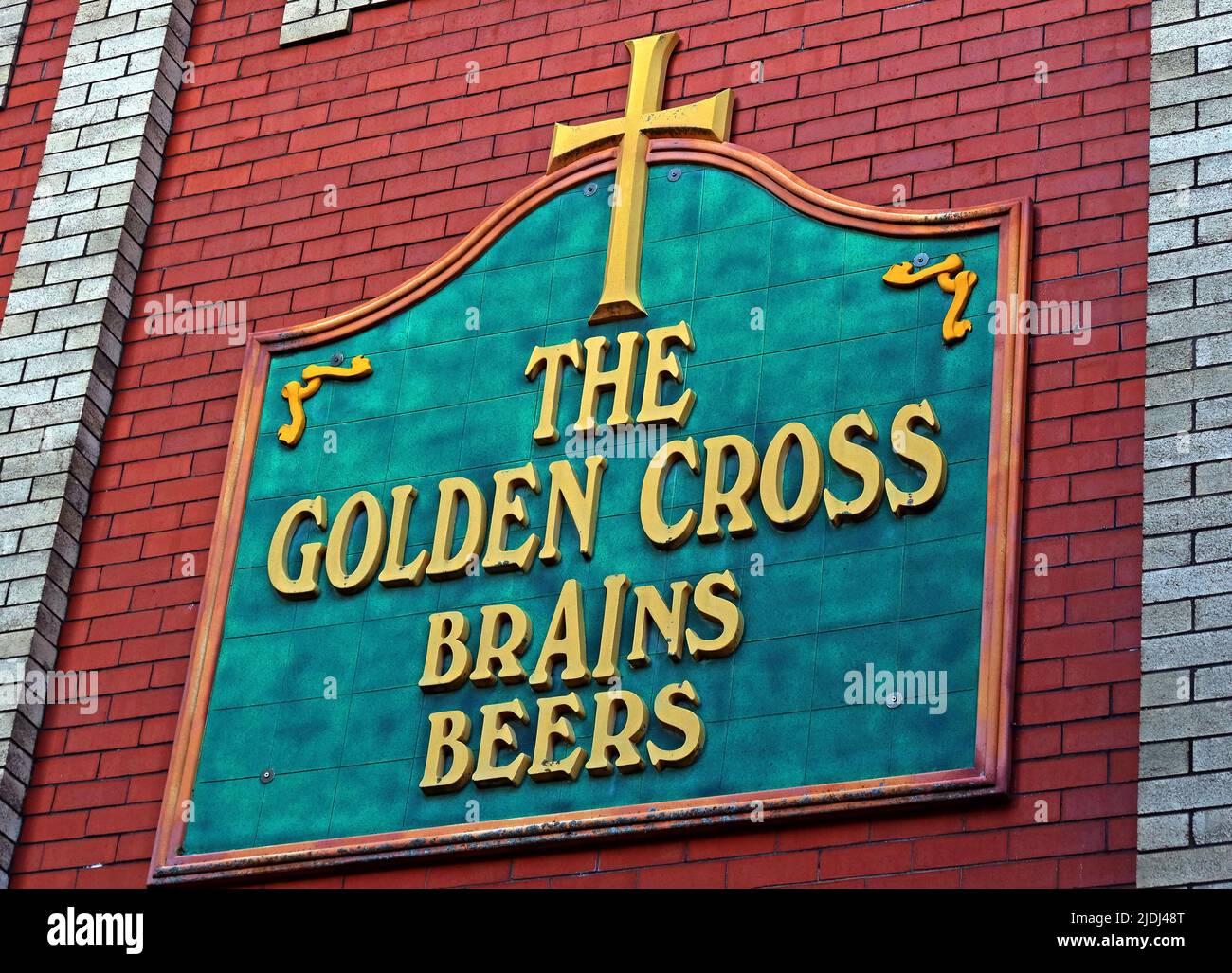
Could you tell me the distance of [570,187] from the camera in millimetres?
13039

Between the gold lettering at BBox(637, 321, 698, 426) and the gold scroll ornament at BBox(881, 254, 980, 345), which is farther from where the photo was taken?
the gold lettering at BBox(637, 321, 698, 426)

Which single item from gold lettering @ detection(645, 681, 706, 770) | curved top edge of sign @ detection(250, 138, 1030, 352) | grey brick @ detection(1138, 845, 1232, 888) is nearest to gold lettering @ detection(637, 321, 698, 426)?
curved top edge of sign @ detection(250, 138, 1030, 352)

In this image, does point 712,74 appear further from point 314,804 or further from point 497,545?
point 314,804

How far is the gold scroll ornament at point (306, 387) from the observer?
13.0 m

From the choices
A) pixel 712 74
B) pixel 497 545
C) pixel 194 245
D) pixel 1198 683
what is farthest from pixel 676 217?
pixel 1198 683

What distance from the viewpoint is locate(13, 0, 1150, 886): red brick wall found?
10758mm

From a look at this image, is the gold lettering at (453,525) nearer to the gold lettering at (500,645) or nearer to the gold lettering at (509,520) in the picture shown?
the gold lettering at (509,520)

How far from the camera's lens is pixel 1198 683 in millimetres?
10289

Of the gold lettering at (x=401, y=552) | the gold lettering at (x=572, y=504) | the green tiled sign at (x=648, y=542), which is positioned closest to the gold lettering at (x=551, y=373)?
the green tiled sign at (x=648, y=542)

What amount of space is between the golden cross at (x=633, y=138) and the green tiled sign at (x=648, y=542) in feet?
0.28

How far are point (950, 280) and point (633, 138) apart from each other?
6.52ft

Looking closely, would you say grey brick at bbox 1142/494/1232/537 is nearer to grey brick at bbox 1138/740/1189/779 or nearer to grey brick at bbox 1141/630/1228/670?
grey brick at bbox 1141/630/1228/670

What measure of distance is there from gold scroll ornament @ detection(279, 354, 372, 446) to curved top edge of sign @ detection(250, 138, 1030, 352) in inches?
6.9

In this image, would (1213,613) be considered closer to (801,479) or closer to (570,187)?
(801,479)
